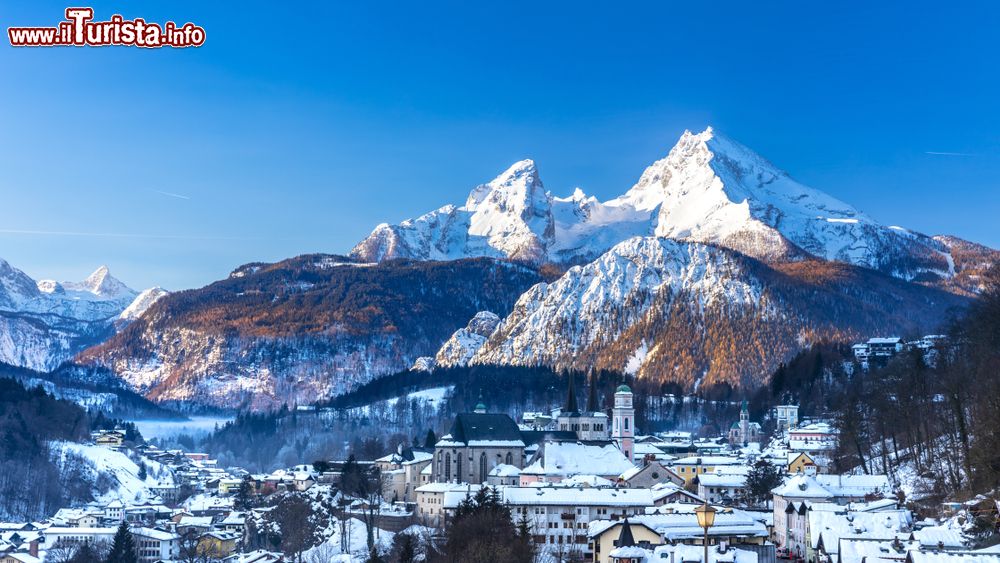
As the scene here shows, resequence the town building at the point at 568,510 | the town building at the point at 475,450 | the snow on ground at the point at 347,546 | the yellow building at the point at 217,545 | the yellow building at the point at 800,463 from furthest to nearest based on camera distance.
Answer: the town building at the point at 475,450
the yellow building at the point at 217,545
the yellow building at the point at 800,463
the snow on ground at the point at 347,546
the town building at the point at 568,510

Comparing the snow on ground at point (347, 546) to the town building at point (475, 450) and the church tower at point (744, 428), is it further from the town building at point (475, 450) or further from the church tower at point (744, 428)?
the church tower at point (744, 428)

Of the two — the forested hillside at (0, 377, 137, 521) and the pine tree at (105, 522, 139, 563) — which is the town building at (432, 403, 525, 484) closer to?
the pine tree at (105, 522, 139, 563)

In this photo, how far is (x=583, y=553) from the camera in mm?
97062

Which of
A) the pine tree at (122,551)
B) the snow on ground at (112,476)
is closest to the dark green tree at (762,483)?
the pine tree at (122,551)

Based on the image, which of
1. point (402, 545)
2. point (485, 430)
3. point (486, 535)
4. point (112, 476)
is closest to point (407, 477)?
point (485, 430)

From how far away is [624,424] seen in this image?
509 ft

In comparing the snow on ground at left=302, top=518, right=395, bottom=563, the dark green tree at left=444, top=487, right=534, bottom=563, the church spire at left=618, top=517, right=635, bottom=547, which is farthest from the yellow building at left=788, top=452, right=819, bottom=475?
the church spire at left=618, top=517, right=635, bottom=547

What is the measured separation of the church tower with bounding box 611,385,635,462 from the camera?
152 m

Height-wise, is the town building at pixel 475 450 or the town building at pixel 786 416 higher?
the town building at pixel 786 416

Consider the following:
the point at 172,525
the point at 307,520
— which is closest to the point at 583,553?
the point at 307,520

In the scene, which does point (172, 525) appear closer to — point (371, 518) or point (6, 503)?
point (6, 503)

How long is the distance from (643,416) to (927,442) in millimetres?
110442

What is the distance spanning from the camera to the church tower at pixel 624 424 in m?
152

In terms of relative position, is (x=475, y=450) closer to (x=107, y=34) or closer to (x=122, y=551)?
(x=122, y=551)
